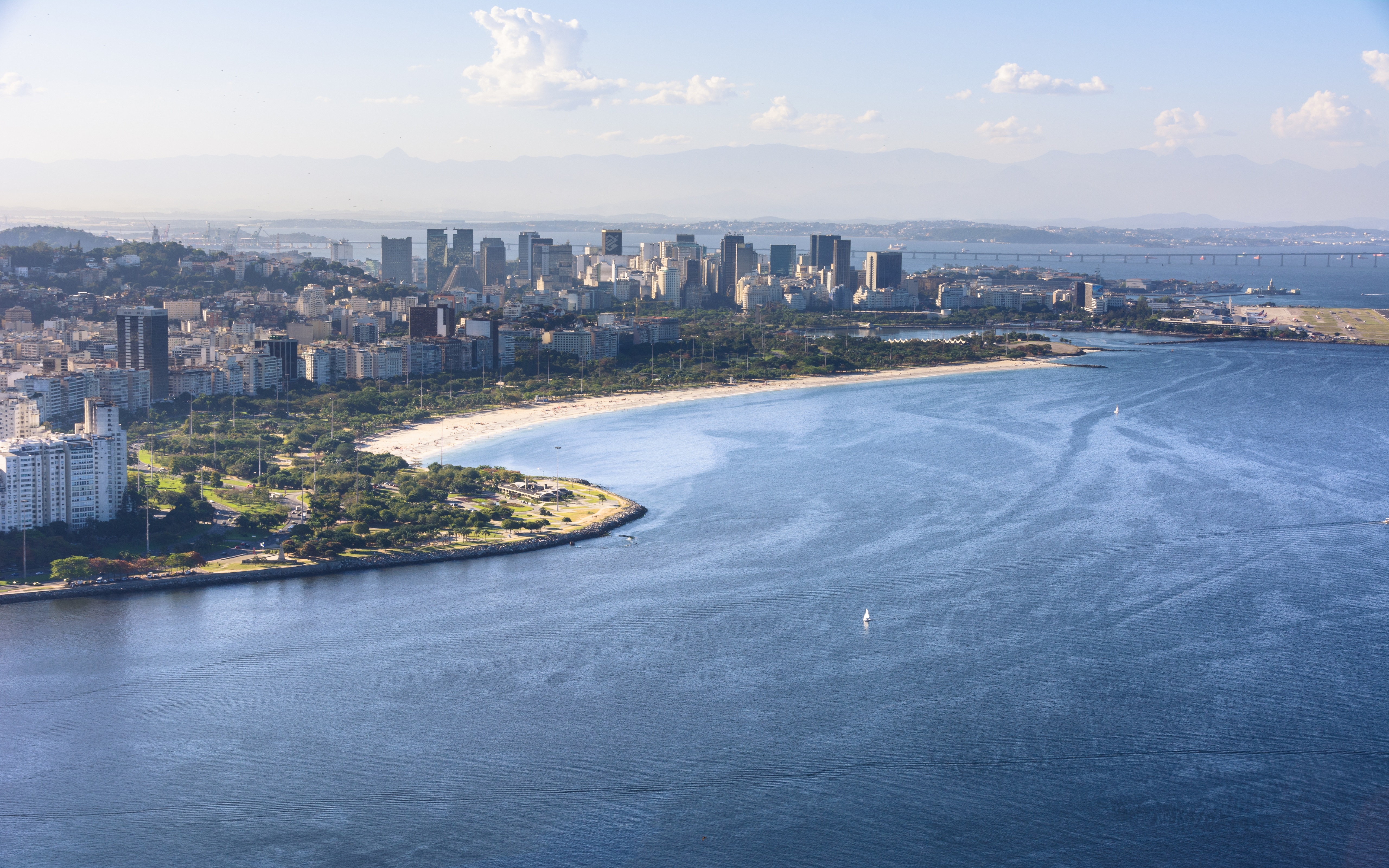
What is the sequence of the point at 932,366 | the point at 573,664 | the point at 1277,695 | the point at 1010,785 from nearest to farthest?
1. the point at 1010,785
2. the point at 1277,695
3. the point at 573,664
4. the point at 932,366

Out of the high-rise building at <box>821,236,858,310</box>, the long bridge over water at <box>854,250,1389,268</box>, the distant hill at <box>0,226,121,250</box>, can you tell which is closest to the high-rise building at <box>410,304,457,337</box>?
the distant hill at <box>0,226,121,250</box>

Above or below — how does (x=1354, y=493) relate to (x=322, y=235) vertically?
below

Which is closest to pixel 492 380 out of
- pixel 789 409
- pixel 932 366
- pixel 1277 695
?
pixel 789 409

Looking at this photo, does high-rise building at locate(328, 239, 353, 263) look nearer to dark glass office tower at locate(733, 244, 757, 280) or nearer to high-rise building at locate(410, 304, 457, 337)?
dark glass office tower at locate(733, 244, 757, 280)

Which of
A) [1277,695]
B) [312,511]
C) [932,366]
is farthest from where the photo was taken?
[932,366]

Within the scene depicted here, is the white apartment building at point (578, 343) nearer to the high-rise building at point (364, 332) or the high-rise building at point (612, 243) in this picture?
the high-rise building at point (364, 332)

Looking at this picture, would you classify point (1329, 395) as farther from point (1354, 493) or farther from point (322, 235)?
point (322, 235)

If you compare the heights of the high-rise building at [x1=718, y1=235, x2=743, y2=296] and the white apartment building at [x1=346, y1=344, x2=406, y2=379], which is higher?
the high-rise building at [x1=718, y1=235, x2=743, y2=296]
